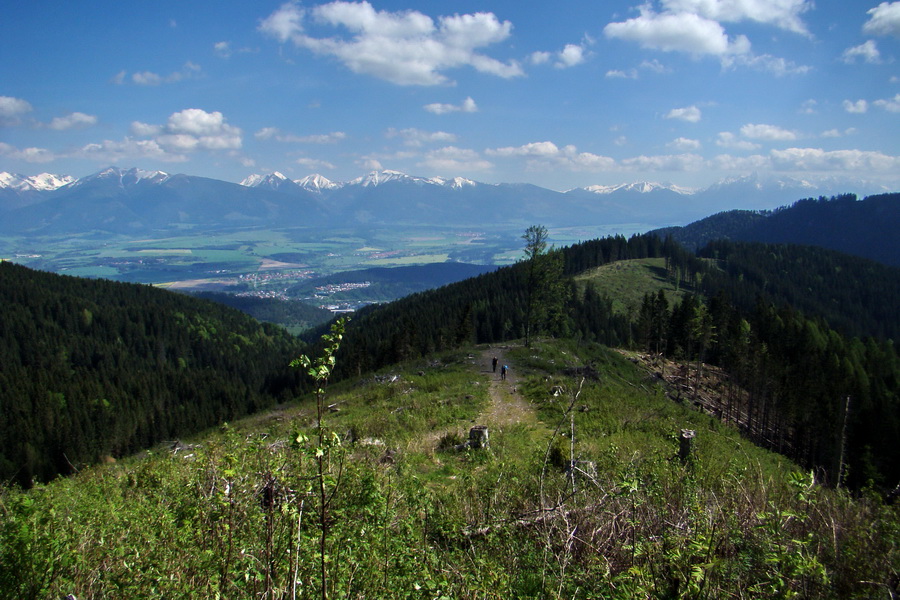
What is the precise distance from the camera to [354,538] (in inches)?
161

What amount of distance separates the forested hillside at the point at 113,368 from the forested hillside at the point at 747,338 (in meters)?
26.9

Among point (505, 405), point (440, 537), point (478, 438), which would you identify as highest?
point (440, 537)

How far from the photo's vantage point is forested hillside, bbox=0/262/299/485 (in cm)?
5544

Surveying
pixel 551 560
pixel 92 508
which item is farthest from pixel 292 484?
pixel 92 508

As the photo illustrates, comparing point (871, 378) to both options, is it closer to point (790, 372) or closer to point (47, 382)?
point (790, 372)

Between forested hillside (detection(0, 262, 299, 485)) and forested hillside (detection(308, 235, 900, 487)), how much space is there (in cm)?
2686

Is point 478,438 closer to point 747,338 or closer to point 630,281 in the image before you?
point 747,338

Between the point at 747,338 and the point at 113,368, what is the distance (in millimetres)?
107933

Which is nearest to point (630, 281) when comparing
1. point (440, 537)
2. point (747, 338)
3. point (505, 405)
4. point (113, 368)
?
point (747, 338)

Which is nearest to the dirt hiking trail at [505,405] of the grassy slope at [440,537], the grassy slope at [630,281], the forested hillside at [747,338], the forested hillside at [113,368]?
the grassy slope at [440,537]

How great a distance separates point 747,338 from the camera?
4816 cm

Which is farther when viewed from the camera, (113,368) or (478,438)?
(113,368)

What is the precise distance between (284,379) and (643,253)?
315 ft

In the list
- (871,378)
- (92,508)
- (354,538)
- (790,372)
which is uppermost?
(354,538)
